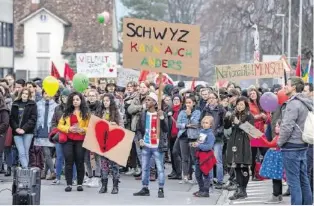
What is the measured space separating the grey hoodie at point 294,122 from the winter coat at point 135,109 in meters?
5.75

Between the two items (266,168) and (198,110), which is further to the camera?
(198,110)

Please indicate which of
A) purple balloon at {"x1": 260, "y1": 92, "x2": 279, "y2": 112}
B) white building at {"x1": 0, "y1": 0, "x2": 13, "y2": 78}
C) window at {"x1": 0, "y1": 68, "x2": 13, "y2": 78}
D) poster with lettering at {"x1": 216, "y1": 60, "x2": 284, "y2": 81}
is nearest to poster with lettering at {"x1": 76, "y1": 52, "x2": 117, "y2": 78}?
poster with lettering at {"x1": 216, "y1": 60, "x2": 284, "y2": 81}

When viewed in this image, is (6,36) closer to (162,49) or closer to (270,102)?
(162,49)

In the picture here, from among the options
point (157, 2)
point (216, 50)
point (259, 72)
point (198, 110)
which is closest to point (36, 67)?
point (157, 2)

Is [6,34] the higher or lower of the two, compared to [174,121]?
higher

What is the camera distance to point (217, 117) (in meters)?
15.9

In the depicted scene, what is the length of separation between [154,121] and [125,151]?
672 millimetres

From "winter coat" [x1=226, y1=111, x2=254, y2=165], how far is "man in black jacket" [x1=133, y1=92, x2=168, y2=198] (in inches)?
43.2

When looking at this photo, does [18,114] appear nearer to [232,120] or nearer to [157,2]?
[232,120]

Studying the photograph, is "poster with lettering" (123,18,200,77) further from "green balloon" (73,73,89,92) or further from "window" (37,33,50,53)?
"window" (37,33,50,53)

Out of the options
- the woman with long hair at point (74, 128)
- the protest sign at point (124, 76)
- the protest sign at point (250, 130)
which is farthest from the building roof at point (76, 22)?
the protest sign at point (250, 130)

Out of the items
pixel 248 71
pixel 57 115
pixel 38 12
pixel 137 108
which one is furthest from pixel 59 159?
pixel 38 12

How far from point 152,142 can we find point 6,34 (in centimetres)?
4318

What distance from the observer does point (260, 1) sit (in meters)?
43.7
